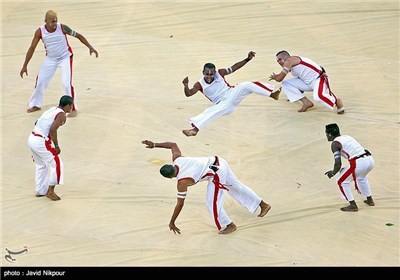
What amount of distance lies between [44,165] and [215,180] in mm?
2155

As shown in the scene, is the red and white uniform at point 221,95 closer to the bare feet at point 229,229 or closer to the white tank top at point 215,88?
the white tank top at point 215,88

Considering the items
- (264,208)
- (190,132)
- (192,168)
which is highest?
(192,168)

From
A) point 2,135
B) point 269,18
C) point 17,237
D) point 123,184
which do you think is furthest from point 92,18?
point 17,237

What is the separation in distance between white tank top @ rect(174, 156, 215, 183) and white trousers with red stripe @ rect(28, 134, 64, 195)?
160 cm

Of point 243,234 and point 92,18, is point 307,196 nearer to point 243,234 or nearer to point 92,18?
point 243,234

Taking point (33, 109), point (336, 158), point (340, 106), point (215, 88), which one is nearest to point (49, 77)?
point (33, 109)

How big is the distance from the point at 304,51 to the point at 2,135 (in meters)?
5.35

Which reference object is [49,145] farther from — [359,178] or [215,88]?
[359,178]

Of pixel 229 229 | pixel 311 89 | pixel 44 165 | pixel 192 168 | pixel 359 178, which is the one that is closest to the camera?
pixel 192 168

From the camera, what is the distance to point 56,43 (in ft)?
44.9

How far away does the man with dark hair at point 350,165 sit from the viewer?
11023 millimetres

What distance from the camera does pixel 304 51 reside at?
16031 millimetres

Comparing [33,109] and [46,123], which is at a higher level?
[46,123]

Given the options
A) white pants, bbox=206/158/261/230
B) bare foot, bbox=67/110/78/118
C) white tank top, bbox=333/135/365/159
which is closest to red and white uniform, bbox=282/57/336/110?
white tank top, bbox=333/135/365/159
